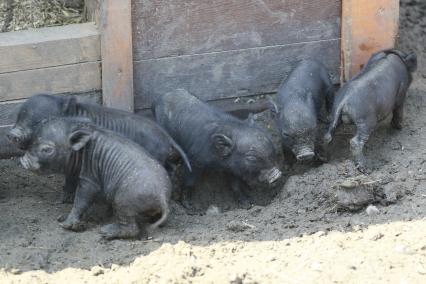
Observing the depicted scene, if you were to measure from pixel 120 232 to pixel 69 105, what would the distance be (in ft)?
3.70

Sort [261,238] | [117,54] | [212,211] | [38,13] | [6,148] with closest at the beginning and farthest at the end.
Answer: [261,238]
[212,211]
[117,54]
[6,148]
[38,13]

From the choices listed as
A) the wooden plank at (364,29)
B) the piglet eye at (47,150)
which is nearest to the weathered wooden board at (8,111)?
the piglet eye at (47,150)

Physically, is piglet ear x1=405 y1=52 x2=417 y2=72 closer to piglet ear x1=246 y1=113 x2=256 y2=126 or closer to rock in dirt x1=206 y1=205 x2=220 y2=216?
piglet ear x1=246 y1=113 x2=256 y2=126

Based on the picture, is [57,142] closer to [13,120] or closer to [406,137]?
[13,120]

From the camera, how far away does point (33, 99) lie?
6.70 meters

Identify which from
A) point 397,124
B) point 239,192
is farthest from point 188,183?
point 397,124

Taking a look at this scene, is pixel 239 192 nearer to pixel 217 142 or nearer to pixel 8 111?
pixel 217 142

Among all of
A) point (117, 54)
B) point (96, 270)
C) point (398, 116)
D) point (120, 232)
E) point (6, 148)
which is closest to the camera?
point (96, 270)

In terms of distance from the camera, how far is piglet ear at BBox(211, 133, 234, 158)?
696 cm

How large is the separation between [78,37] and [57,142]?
3.60 feet

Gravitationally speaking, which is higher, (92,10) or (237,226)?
(92,10)

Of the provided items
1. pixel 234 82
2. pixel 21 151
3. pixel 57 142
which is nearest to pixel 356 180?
pixel 234 82

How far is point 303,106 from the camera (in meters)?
7.31

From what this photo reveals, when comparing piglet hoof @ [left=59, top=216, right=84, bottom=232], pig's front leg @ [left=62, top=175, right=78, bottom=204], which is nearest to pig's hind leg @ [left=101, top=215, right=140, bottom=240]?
piglet hoof @ [left=59, top=216, right=84, bottom=232]
